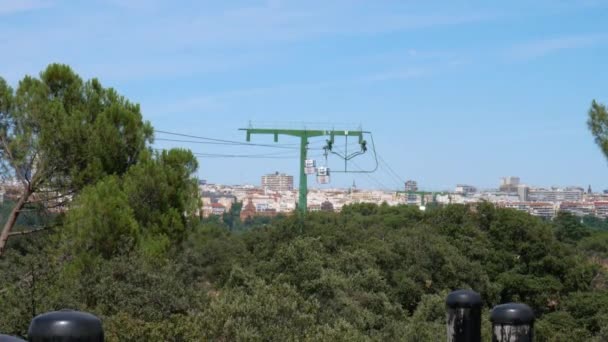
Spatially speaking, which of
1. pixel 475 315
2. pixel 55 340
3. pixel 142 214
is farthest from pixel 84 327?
pixel 142 214

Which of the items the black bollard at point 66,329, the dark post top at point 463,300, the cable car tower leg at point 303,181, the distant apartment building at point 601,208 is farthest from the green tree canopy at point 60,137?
the distant apartment building at point 601,208

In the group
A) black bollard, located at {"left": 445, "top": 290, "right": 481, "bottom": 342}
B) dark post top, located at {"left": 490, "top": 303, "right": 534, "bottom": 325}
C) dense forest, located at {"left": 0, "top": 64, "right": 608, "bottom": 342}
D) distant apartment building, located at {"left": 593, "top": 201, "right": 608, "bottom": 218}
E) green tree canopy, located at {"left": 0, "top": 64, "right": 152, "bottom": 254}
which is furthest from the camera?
distant apartment building, located at {"left": 593, "top": 201, "right": 608, "bottom": 218}

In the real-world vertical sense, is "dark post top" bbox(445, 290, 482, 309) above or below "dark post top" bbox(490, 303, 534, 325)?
above

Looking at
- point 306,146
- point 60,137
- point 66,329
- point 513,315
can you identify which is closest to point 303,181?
point 306,146

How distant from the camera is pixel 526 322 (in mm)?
3781

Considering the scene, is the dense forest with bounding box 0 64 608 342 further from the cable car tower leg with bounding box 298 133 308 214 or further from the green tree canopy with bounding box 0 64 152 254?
the cable car tower leg with bounding box 298 133 308 214

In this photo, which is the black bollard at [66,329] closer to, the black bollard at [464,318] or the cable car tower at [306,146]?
the black bollard at [464,318]

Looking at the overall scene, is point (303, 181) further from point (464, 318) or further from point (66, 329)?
point (66, 329)

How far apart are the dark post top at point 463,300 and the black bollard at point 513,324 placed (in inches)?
6.7

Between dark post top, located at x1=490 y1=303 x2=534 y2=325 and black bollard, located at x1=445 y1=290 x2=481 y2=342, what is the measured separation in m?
0.13

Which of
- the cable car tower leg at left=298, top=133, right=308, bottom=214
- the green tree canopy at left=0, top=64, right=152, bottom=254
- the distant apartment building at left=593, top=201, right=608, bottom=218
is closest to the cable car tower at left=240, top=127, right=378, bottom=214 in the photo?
the cable car tower leg at left=298, top=133, right=308, bottom=214

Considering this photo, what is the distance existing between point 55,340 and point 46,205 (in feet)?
55.0

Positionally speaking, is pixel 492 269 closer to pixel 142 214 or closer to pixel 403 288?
pixel 403 288

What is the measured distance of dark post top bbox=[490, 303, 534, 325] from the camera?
377cm
